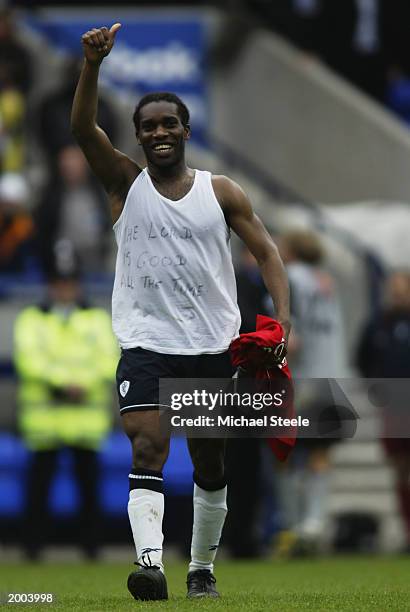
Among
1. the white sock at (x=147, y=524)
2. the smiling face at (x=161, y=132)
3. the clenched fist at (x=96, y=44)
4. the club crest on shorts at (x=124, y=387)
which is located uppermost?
the clenched fist at (x=96, y=44)

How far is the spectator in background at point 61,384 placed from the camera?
12578mm

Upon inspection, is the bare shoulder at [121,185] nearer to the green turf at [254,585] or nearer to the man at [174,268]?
the man at [174,268]

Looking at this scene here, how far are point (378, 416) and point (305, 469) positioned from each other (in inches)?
39.5

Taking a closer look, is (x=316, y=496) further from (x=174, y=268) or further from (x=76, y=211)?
(x=174, y=268)

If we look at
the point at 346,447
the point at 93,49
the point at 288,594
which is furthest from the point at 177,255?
the point at 346,447

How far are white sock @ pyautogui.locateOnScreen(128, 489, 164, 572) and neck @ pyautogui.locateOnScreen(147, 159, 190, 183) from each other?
56.7 inches

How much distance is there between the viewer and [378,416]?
38.5 feet

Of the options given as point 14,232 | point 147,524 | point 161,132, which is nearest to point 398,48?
point 14,232

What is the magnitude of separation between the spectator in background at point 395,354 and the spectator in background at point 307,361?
1.27ft

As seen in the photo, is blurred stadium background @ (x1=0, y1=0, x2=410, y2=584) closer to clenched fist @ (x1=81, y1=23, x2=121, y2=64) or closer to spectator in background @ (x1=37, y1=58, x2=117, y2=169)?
spectator in background @ (x1=37, y1=58, x2=117, y2=169)

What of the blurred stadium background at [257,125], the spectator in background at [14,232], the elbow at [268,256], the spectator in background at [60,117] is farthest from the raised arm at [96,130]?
the spectator in background at [60,117]

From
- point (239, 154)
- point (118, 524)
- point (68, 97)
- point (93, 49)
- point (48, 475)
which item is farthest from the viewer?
point (239, 154)

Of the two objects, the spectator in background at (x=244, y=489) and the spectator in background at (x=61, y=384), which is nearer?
the spectator in background at (x=244, y=489)

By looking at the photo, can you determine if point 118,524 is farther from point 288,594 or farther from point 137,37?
point 137,37
